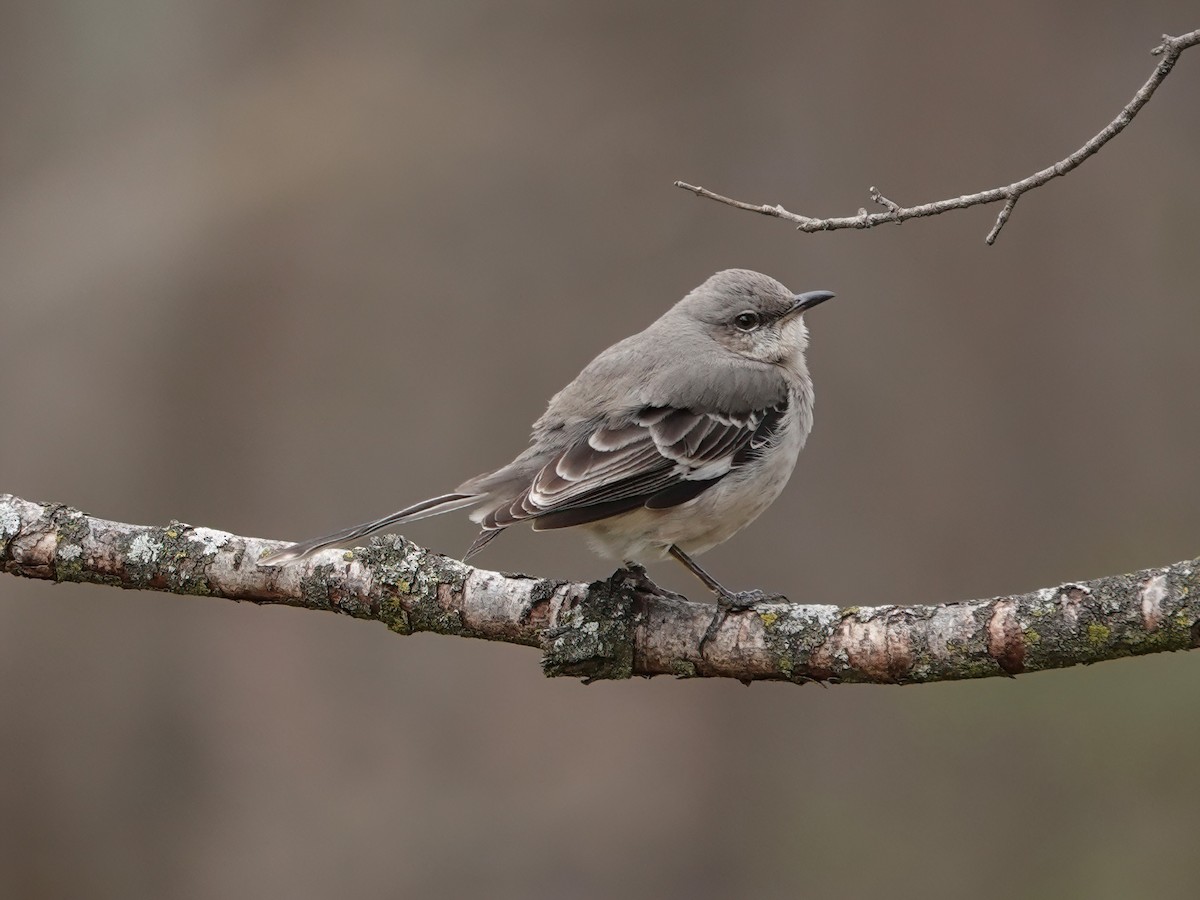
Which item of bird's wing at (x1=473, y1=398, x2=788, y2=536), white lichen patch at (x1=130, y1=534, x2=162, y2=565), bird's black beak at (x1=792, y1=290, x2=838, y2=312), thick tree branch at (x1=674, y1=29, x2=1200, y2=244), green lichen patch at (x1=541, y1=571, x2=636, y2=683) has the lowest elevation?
→ green lichen patch at (x1=541, y1=571, x2=636, y2=683)

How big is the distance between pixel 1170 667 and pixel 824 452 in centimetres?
228

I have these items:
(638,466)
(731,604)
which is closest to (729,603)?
(731,604)

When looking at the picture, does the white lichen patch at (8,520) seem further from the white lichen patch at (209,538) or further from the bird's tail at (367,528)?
the bird's tail at (367,528)

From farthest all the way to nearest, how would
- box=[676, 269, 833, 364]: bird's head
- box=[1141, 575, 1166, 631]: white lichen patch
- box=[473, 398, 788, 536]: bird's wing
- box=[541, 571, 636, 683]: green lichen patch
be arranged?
box=[676, 269, 833, 364]: bird's head < box=[473, 398, 788, 536]: bird's wing < box=[541, 571, 636, 683]: green lichen patch < box=[1141, 575, 1166, 631]: white lichen patch

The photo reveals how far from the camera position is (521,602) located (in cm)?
395

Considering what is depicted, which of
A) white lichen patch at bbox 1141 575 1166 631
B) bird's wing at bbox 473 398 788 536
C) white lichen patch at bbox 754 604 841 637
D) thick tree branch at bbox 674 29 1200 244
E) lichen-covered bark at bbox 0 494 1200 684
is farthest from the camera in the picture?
bird's wing at bbox 473 398 788 536

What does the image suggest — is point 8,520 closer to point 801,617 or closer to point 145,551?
point 145,551

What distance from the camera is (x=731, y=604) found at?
380cm

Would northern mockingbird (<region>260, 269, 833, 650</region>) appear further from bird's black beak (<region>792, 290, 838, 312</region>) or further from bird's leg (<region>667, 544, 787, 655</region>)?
bird's black beak (<region>792, 290, 838, 312</region>)

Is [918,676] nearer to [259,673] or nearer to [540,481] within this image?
[540,481]

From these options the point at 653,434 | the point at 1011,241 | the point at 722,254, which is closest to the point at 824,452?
the point at 722,254

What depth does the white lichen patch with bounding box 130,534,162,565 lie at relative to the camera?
404 centimetres

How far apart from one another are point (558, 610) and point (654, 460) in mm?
701

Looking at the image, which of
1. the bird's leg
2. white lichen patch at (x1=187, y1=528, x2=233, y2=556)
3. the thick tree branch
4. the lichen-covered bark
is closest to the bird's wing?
the lichen-covered bark
